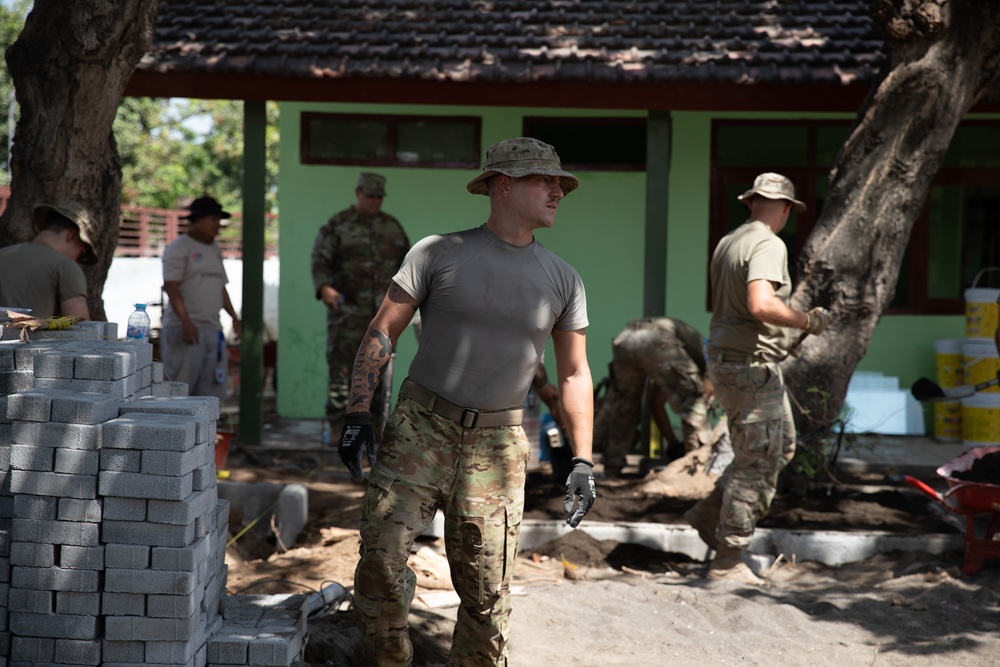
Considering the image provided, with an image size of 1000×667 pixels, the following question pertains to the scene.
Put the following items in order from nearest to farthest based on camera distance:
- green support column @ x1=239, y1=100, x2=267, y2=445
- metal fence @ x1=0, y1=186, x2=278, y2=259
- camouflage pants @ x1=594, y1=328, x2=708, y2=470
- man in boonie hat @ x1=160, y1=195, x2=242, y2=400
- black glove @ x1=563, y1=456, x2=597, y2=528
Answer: black glove @ x1=563, y1=456, x2=597, y2=528
camouflage pants @ x1=594, y1=328, x2=708, y2=470
man in boonie hat @ x1=160, y1=195, x2=242, y2=400
green support column @ x1=239, y1=100, x2=267, y2=445
metal fence @ x1=0, y1=186, x2=278, y2=259

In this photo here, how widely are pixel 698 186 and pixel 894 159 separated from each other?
3.13 meters

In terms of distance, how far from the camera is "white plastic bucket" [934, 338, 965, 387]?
9.84m

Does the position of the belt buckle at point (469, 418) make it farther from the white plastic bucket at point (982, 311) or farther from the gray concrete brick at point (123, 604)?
the white plastic bucket at point (982, 311)

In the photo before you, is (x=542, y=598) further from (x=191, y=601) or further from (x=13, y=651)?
(x=13, y=651)

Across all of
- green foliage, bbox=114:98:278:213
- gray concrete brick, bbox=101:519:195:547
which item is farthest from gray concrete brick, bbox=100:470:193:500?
green foliage, bbox=114:98:278:213

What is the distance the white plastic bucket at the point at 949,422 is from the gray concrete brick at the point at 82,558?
8.28 metres

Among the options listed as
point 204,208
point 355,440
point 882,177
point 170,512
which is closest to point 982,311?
point 882,177

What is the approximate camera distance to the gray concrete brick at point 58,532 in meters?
3.58

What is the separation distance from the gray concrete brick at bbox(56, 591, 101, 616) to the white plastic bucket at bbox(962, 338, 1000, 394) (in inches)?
320

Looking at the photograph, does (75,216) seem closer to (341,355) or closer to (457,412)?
(457,412)

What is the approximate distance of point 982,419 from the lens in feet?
31.1

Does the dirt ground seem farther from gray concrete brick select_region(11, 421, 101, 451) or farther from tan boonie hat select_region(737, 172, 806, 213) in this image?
tan boonie hat select_region(737, 172, 806, 213)

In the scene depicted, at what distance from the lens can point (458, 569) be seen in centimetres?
394

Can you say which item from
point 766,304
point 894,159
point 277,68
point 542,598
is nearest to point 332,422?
point 277,68
